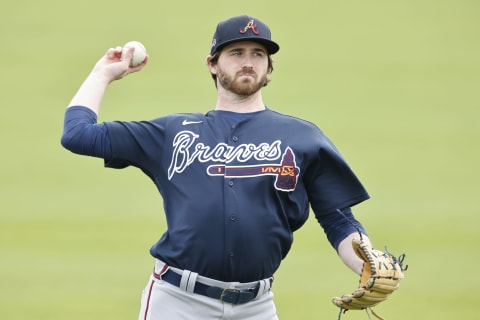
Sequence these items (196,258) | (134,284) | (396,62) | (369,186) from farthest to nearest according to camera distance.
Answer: (396,62), (369,186), (134,284), (196,258)

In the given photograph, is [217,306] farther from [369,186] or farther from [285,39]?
[285,39]

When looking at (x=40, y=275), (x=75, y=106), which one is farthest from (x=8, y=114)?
(x=75, y=106)

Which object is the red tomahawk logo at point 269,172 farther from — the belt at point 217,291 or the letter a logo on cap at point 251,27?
the letter a logo on cap at point 251,27

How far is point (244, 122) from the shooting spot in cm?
320

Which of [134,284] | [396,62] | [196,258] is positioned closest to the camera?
[196,258]

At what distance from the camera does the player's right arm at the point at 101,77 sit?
3127mm

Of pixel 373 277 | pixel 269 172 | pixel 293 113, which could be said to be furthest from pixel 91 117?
pixel 293 113

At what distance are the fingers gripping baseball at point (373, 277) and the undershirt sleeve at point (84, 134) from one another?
861mm

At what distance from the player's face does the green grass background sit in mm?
2504

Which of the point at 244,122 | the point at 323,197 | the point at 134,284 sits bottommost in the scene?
the point at 134,284

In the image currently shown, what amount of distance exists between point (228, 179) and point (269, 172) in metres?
0.13

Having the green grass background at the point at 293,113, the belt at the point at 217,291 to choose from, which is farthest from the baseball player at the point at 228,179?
the green grass background at the point at 293,113

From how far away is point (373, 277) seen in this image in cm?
293

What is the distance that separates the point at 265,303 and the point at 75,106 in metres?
0.89
